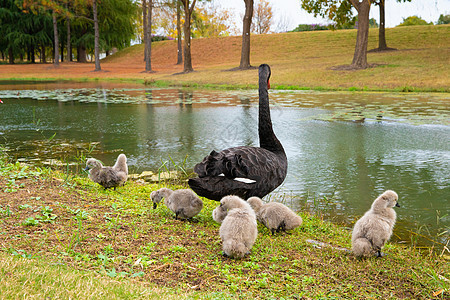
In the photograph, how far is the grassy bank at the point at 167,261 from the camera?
2605mm

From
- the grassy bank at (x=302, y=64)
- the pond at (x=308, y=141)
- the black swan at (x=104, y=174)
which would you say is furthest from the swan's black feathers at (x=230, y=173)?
the grassy bank at (x=302, y=64)

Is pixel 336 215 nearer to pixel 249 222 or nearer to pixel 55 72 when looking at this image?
pixel 249 222

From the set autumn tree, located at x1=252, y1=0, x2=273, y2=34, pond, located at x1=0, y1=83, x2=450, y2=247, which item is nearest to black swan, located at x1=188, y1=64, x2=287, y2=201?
pond, located at x1=0, y1=83, x2=450, y2=247

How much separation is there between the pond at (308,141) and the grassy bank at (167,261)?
1.04 metres

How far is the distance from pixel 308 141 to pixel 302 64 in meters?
22.3

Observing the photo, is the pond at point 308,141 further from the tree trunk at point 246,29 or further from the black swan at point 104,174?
the tree trunk at point 246,29

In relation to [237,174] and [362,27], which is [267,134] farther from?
[362,27]

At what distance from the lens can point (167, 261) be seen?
3191 millimetres

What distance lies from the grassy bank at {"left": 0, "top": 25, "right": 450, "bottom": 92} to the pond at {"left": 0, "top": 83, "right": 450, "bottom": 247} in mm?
4853

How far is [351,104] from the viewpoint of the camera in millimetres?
14523

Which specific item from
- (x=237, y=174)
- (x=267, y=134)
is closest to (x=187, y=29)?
(x=267, y=134)

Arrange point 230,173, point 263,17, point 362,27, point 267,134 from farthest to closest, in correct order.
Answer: point 263,17 < point 362,27 < point 267,134 < point 230,173

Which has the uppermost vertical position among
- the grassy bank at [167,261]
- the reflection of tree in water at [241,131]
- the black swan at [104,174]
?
the reflection of tree in water at [241,131]

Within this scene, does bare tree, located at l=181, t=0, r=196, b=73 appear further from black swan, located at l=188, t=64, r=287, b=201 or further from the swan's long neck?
black swan, located at l=188, t=64, r=287, b=201
